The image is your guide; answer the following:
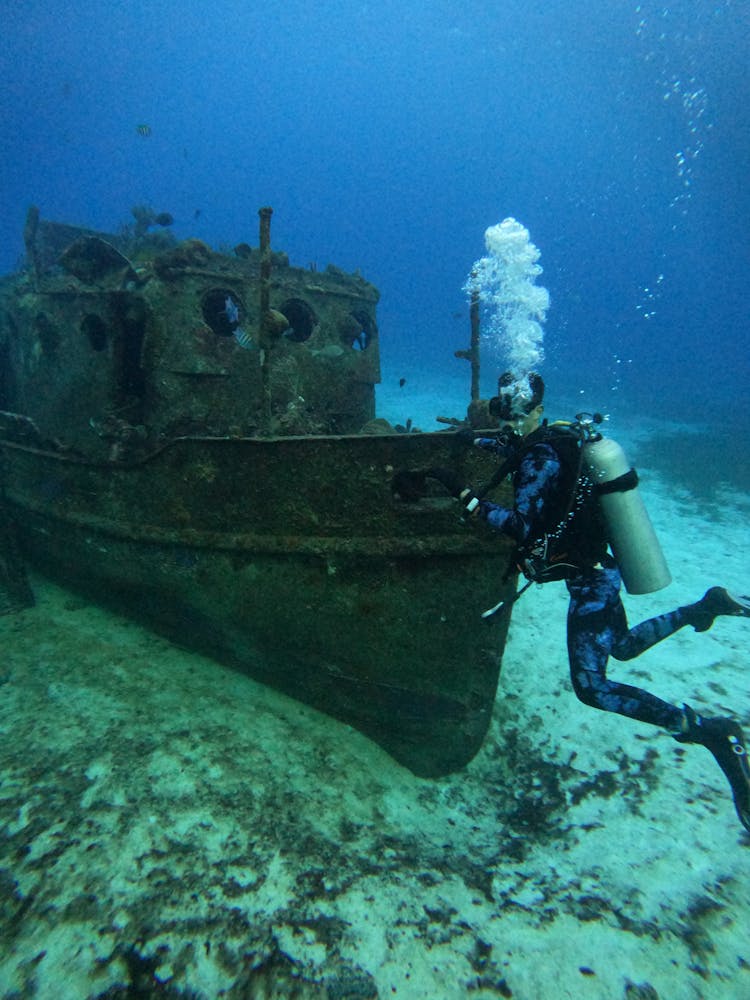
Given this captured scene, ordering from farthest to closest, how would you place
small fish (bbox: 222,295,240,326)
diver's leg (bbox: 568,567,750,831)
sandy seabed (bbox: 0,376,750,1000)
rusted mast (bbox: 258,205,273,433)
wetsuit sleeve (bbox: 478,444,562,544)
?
small fish (bbox: 222,295,240,326)
rusted mast (bbox: 258,205,273,433)
diver's leg (bbox: 568,567,750,831)
wetsuit sleeve (bbox: 478,444,562,544)
sandy seabed (bbox: 0,376,750,1000)

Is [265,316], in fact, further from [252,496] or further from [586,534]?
[586,534]

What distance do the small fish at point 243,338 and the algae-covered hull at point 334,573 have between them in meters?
1.88

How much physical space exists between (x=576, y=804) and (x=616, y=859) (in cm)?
55

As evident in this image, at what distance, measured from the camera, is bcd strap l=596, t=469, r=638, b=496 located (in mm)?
3184

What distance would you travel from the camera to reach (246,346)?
18.4ft

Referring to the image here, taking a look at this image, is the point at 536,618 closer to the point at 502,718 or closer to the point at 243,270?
the point at 502,718

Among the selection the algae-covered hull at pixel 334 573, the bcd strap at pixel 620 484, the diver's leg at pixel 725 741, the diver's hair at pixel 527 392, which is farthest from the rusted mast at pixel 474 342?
the diver's leg at pixel 725 741

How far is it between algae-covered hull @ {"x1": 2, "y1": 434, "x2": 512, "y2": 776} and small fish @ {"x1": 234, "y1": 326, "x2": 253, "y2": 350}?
1877 millimetres

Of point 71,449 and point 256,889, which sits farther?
point 71,449

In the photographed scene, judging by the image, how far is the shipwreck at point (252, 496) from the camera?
3.86 metres

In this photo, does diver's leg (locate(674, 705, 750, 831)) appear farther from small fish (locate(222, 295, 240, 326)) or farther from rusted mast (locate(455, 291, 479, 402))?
small fish (locate(222, 295, 240, 326))

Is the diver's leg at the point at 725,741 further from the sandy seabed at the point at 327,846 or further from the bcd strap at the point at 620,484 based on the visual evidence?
the bcd strap at the point at 620,484

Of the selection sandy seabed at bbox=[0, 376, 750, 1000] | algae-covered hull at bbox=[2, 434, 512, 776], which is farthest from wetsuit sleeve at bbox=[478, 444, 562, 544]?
sandy seabed at bbox=[0, 376, 750, 1000]

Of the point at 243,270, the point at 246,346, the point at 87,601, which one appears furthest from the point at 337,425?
the point at 87,601
